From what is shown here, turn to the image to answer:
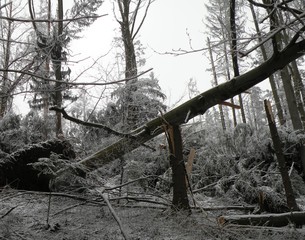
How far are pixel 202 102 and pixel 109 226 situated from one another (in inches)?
85.9

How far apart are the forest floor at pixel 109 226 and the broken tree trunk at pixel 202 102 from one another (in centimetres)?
66

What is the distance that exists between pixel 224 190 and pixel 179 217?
2829 mm

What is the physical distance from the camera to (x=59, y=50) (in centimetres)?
329

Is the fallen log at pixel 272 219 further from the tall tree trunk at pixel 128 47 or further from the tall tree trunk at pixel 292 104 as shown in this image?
the tall tree trunk at pixel 292 104

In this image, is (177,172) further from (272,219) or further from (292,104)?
(292,104)

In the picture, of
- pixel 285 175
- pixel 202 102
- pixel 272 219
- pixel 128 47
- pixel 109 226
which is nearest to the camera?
pixel 109 226

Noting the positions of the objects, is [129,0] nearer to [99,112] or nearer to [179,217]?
[99,112]

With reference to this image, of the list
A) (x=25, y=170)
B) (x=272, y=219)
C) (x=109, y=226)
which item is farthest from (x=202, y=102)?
(x=25, y=170)

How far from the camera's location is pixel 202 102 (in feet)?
14.1

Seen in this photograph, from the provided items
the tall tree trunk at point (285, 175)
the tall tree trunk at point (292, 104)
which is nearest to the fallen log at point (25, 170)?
the tall tree trunk at point (285, 175)

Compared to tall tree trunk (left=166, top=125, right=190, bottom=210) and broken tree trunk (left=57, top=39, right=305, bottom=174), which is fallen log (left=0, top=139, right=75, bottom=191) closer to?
broken tree trunk (left=57, top=39, right=305, bottom=174)

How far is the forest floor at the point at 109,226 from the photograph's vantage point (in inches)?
123

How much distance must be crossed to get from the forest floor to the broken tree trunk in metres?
0.66

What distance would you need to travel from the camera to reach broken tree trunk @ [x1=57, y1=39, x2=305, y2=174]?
12.6ft
